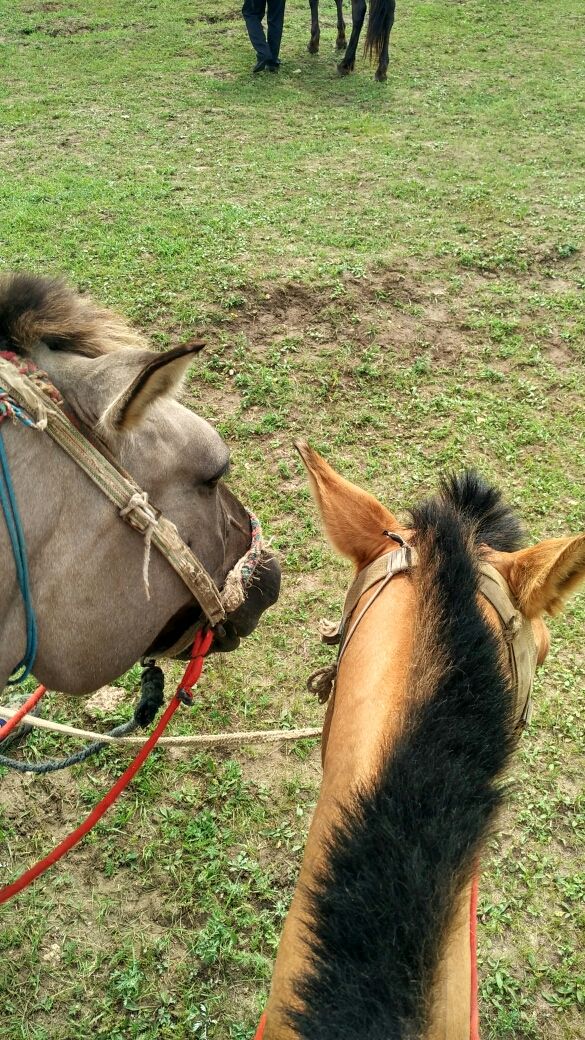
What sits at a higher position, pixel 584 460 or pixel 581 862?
pixel 584 460

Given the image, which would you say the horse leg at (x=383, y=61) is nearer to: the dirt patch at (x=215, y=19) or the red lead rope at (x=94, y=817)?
the dirt patch at (x=215, y=19)

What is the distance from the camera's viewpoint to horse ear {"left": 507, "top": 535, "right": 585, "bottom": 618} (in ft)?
5.58

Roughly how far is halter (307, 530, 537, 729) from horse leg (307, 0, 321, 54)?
13648 mm

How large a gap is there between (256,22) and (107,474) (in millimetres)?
12784

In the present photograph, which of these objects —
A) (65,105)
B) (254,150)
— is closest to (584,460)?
(254,150)

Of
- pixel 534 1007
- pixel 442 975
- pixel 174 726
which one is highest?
pixel 442 975

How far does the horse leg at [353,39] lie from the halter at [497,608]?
41.2 ft

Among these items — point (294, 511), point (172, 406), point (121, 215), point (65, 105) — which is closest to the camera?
point (172, 406)

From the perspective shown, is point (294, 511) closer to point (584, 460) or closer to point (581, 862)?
point (584, 460)

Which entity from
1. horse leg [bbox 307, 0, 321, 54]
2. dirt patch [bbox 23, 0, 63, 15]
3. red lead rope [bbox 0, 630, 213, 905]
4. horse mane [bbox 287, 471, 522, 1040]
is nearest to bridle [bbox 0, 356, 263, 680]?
red lead rope [bbox 0, 630, 213, 905]

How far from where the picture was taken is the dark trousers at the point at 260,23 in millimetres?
11469

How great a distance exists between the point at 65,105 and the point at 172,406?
1107 cm

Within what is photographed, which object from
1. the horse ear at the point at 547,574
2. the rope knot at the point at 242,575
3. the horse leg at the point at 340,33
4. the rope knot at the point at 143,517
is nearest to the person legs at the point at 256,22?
the horse leg at the point at 340,33

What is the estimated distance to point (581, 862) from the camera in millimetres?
3096
